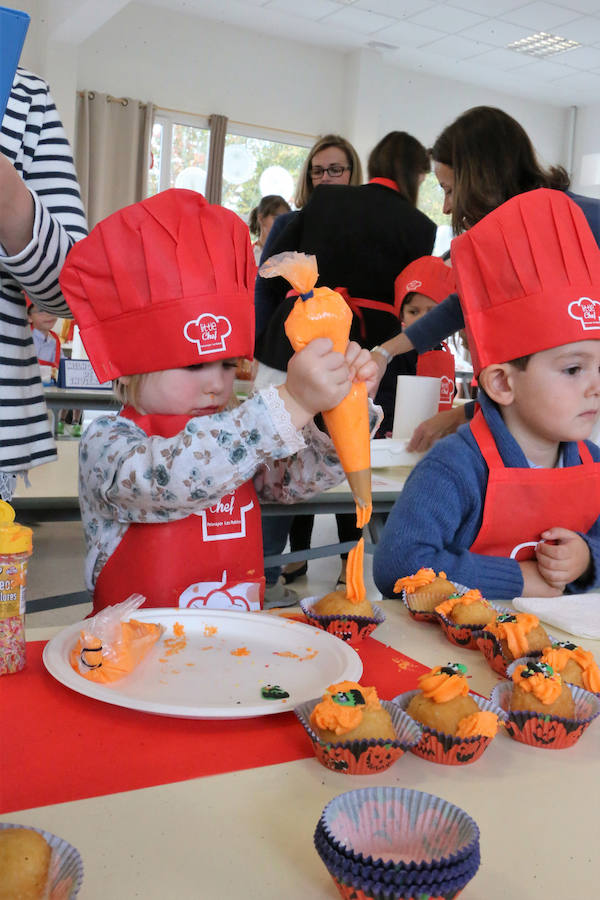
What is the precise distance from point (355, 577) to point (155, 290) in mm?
535

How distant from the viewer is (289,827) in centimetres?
65

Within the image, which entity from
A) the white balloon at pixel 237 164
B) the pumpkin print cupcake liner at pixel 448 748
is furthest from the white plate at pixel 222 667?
the white balloon at pixel 237 164

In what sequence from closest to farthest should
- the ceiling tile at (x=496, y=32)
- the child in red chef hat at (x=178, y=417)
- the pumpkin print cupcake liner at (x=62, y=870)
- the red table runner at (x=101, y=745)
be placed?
the pumpkin print cupcake liner at (x=62, y=870) → the red table runner at (x=101, y=745) → the child in red chef hat at (x=178, y=417) → the ceiling tile at (x=496, y=32)

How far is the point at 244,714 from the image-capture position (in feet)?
2.64

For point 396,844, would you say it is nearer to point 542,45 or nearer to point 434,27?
point 434,27

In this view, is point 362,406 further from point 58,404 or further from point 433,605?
point 58,404

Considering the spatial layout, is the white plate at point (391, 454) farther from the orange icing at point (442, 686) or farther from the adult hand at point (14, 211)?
the orange icing at point (442, 686)

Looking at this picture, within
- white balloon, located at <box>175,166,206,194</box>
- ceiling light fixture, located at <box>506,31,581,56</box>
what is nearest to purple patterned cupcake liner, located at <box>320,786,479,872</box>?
ceiling light fixture, located at <box>506,31,581,56</box>

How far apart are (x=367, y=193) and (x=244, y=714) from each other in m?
2.84

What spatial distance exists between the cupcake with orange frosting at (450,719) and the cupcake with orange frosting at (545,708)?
35 mm

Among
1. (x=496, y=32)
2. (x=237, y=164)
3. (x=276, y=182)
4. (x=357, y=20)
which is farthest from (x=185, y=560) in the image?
(x=276, y=182)

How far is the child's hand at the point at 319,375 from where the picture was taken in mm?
1054

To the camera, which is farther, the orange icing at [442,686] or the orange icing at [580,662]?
the orange icing at [580,662]

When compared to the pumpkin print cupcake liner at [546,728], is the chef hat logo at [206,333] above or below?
above
